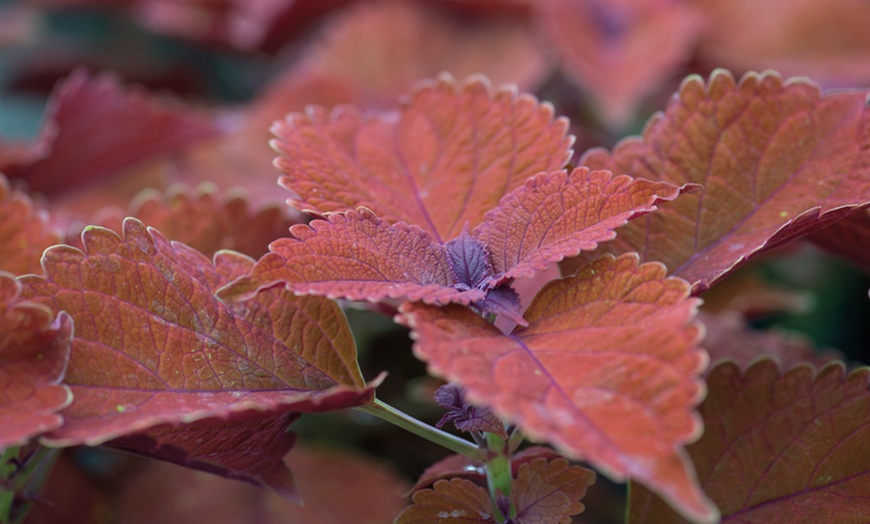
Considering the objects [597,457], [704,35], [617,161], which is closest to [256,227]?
[617,161]

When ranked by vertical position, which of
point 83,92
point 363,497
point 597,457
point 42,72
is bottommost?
point 363,497

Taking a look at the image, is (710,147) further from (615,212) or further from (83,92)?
(83,92)

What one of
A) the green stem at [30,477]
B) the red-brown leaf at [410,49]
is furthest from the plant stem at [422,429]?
the red-brown leaf at [410,49]

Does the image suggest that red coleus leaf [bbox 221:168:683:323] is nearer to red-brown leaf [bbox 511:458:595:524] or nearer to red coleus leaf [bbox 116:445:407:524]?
red-brown leaf [bbox 511:458:595:524]

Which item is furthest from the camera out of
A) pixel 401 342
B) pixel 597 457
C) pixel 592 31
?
pixel 592 31

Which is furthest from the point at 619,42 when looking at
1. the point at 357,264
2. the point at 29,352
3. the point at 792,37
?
the point at 29,352

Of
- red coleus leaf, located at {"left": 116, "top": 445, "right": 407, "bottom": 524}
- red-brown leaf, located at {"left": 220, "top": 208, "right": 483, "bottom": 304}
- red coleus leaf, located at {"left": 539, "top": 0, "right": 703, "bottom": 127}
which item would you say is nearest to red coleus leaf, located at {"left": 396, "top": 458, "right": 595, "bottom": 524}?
red-brown leaf, located at {"left": 220, "top": 208, "right": 483, "bottom": 304}

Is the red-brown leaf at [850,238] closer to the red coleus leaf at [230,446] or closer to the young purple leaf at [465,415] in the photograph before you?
the young purple leaf at [465,415]
